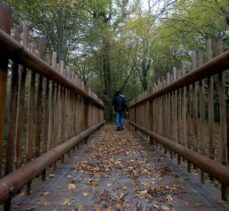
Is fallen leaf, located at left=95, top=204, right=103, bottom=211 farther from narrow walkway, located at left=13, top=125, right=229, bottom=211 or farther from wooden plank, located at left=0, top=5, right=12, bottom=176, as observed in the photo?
wooden plank, located at left=0, top=5, right=12, bottom=176

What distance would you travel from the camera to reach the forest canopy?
9859mm

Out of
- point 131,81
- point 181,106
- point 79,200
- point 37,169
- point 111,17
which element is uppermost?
point 111,17

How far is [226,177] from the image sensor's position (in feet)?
6.15

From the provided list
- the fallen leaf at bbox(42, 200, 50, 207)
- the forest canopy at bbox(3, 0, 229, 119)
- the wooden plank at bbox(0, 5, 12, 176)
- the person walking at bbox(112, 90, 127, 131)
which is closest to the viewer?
the wooden plank at bbox(0, 5, 12, 176)

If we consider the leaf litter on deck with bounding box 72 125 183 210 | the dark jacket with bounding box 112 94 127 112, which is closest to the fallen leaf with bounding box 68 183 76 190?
the leaf litter on deck with bounding box 72 125 183 210

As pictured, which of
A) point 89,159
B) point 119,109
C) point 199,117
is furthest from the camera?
point 119,109

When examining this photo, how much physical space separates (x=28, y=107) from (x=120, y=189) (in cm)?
119

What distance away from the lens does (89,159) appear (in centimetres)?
453

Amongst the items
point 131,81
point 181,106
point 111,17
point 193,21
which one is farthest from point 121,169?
point 131,81

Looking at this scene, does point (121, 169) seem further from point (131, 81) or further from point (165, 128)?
point (131, 81)

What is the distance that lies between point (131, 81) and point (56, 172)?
68.3 ft

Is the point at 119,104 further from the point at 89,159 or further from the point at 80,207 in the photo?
the point at 80,207

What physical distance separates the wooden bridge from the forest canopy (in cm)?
520

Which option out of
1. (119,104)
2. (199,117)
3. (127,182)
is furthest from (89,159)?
(119,104)
